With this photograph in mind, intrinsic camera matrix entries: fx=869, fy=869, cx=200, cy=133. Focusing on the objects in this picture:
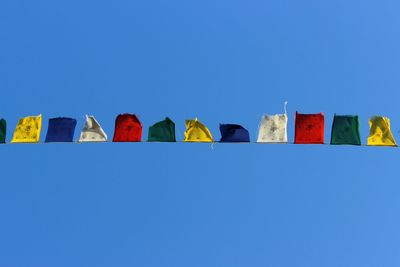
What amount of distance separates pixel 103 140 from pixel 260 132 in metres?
3.43

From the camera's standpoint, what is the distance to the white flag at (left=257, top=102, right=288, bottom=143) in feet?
61.3

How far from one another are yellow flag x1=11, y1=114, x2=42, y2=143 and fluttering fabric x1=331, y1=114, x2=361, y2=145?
21.2ft

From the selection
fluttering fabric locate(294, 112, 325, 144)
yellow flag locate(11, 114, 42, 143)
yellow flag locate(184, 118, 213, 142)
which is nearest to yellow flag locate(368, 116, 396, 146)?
fluttering fabric locate(294, 112, 325, 144)

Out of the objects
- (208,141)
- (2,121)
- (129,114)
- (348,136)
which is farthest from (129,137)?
(348,136)

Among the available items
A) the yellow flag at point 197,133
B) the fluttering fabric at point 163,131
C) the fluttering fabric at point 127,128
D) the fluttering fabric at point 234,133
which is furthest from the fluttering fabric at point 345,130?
the fluttering fabric at point 127,128

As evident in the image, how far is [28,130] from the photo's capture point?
1927 cm

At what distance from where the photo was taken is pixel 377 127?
18688mm

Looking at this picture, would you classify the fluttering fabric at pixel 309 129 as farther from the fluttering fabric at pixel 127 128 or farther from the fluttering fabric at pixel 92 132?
the fluttering fabric at pixel 92 132

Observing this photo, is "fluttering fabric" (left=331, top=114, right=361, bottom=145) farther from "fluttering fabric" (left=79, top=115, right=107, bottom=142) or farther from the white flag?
"fluttering fabric" (left=79, top=115, right=107, bottom=142)

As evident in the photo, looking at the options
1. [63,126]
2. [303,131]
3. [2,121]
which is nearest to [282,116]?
[303,131]

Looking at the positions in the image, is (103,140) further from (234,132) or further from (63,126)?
(234,132)

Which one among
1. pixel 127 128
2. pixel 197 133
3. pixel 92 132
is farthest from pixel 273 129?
pixel 92 132

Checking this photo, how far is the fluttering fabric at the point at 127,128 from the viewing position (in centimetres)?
1894

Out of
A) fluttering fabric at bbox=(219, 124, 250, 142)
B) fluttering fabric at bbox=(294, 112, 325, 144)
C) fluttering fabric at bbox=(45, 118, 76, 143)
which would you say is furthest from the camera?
fluttering fabric at bbox=(45, 118, 76, 143)
